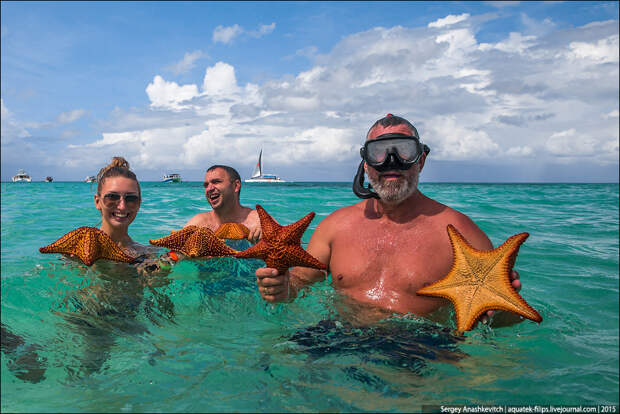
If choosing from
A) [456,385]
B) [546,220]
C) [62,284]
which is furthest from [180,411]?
[546,220]

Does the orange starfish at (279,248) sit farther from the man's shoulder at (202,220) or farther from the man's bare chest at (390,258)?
the man's shoulder at (202,220)

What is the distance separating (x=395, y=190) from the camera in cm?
381

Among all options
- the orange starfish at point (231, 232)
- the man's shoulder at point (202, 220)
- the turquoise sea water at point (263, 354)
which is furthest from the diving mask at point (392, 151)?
the man's shoulder at point (202, 220)

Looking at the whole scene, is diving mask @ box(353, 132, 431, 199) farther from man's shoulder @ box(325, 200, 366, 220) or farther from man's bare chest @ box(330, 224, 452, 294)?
man's bare chest @ box(330, 224, 452, 294)

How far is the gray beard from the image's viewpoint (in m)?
3.81

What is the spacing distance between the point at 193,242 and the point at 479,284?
3.27m

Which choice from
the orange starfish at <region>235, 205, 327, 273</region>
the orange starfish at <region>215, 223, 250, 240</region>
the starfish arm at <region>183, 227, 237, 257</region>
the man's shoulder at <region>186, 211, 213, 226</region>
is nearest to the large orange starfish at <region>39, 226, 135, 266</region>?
the starfish arm at <region>183, 227, 237, 257</region>

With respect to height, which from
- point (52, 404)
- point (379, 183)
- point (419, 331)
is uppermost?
point (379, 183)

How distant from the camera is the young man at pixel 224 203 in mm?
6762

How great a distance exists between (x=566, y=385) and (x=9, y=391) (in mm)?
4399

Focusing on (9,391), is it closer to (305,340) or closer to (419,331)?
(305,340)

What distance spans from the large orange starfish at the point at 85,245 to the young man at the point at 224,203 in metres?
2.71

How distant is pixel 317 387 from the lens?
2.96 m

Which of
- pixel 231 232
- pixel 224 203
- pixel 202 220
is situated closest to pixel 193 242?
pixel 231 232
